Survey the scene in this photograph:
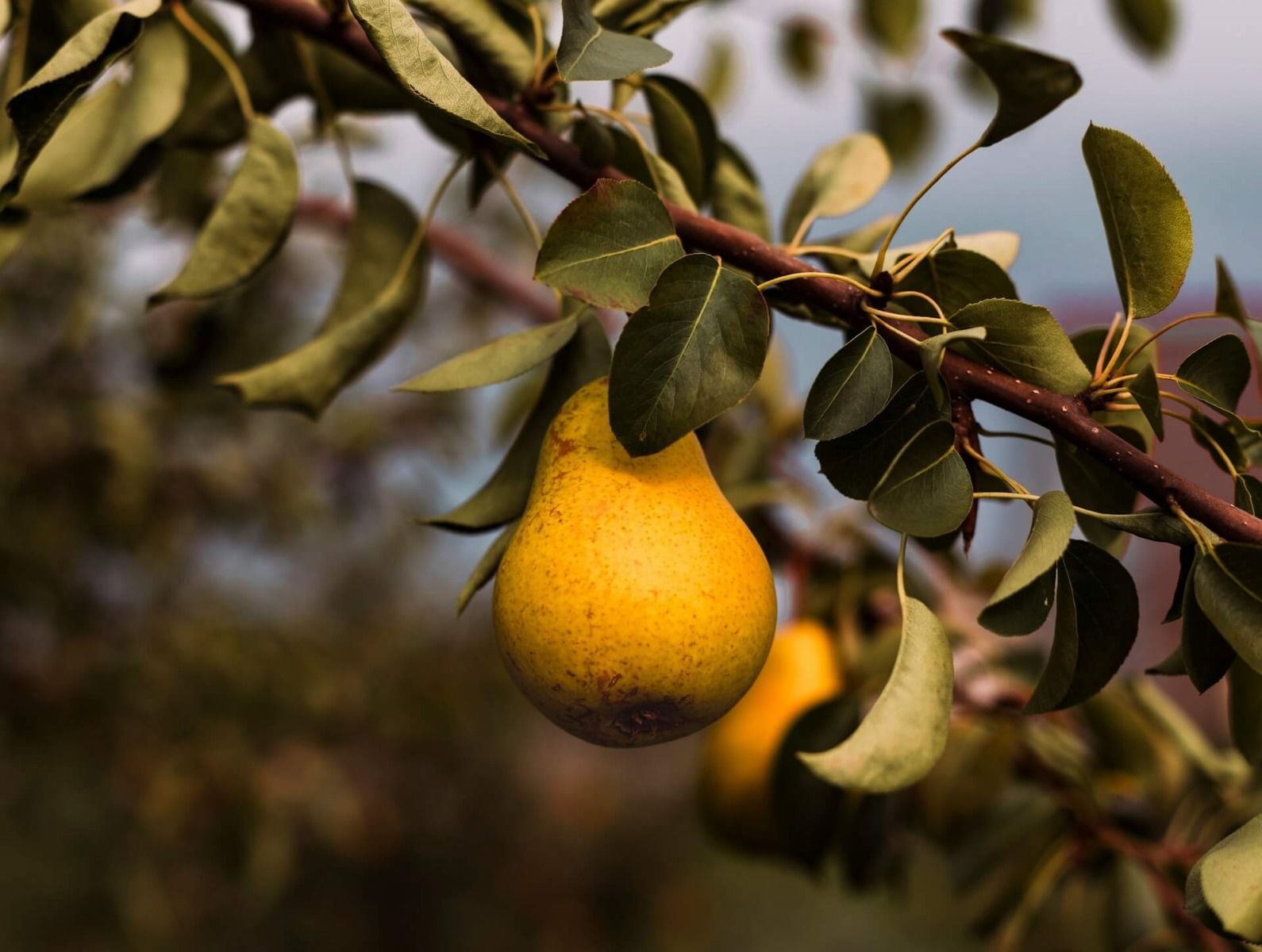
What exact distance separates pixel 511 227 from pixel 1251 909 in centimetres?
184

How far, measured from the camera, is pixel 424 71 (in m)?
0.37

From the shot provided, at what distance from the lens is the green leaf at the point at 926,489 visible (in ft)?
1.30

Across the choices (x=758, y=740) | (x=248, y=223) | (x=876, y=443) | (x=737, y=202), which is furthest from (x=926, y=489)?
(x=758, y=740)

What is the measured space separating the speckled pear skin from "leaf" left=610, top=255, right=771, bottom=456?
0.04 m

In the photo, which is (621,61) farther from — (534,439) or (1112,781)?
(1112,781)

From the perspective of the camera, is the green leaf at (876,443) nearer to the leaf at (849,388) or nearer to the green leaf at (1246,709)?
the leaf at (849,388)

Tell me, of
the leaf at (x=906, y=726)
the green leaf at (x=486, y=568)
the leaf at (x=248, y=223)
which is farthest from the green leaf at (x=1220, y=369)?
the leaf at (x=248, y=223)

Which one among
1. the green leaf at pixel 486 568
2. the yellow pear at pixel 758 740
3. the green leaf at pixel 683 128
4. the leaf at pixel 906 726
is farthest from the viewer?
the yellow pear at pixel 758 740

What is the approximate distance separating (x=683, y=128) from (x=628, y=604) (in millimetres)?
244

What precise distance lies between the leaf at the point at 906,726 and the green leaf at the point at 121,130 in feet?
1.33

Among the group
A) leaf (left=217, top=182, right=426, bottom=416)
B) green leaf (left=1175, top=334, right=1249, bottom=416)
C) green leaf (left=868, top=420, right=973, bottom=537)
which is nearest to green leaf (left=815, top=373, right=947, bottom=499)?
green leaf (left=868, top=420, right=973, bottom=537)

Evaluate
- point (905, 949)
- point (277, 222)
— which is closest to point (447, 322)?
point (277, 222)

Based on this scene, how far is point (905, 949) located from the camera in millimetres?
3033

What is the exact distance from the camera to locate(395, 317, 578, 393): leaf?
1.45 feet
